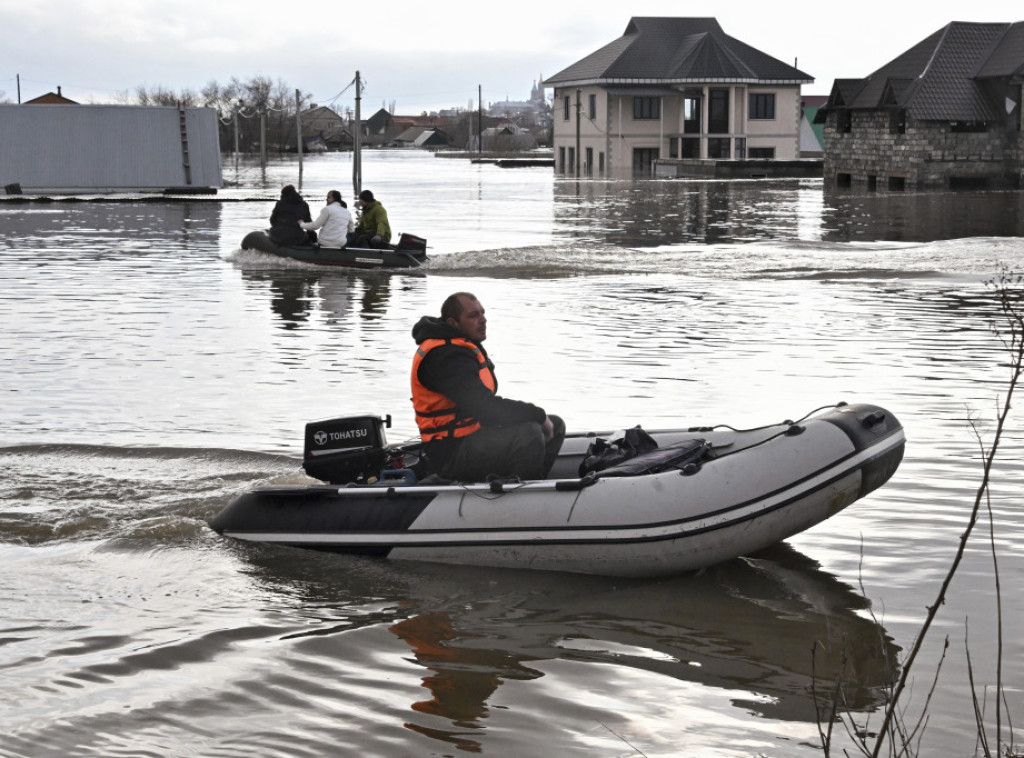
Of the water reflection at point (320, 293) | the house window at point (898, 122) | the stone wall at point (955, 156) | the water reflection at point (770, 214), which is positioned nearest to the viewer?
the water reflection at point (320, 293)

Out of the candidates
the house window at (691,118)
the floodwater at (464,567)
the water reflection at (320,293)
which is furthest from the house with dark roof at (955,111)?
the water reflection at (320,293)

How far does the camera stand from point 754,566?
7293 mm

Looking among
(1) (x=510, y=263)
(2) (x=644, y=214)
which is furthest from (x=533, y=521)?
(2) (x=644, y=214)

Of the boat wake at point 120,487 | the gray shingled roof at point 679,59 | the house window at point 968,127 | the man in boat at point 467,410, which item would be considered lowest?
the boat wake at point 120,487

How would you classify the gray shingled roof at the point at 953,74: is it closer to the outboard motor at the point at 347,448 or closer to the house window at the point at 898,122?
the house window at the point at 898,122

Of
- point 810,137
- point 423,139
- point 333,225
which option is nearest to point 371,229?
point 333,225

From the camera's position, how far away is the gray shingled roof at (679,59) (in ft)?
246

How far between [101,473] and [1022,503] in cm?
599

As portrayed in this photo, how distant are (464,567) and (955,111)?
53655 millimetres

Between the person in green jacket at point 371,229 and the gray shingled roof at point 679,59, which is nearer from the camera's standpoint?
the person in green jacket at point 371,229

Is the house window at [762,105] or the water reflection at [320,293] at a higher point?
the house window at [762,105]

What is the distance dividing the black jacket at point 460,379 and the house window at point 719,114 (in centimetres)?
7082

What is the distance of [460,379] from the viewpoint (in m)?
7.27

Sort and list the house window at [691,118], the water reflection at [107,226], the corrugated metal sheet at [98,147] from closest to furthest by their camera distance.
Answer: the water reflection at [107,226] → the corrugated metal sheet at [98,147] → the house window at [691,118]
